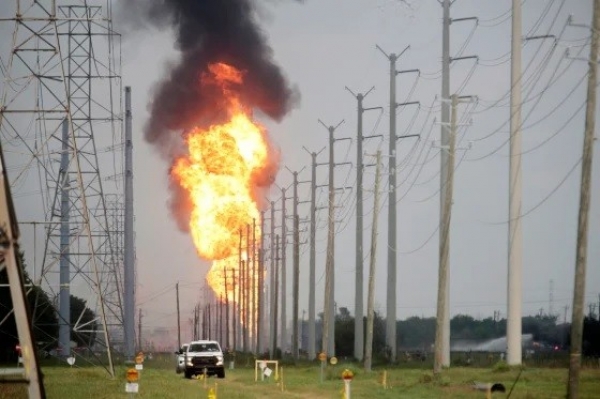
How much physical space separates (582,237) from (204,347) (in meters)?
50.5

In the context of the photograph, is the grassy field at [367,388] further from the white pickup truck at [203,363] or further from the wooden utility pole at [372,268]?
the white pickup truck at [203,363]

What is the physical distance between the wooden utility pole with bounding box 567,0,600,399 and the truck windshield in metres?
49.5

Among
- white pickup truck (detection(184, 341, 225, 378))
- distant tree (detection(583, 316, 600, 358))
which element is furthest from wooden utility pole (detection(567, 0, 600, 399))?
distant tree (detection(583, 316, 600, 358))

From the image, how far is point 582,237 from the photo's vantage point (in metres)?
36.5

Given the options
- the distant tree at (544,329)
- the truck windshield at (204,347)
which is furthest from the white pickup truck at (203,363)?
the distant tree at (544,329)

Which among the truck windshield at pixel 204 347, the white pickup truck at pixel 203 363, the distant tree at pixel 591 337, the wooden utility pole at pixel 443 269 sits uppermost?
the wooden utility pole at pixel 443 269

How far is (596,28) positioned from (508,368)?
27.8 metres

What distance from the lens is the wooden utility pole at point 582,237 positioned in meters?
36.1

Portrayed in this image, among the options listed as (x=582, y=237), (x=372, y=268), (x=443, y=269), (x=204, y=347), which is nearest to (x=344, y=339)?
(x=204, y=347)

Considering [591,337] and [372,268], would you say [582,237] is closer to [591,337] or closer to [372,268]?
[372,268]

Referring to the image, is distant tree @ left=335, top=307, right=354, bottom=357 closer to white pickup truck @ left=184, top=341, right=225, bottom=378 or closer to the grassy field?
white pickup truck @ left=184, top=341, right=225, bottom=378

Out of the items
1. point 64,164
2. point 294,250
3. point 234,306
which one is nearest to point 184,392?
point 64,164

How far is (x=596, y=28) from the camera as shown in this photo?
121 ft

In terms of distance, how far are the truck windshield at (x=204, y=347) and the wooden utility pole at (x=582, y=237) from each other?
163 ft
